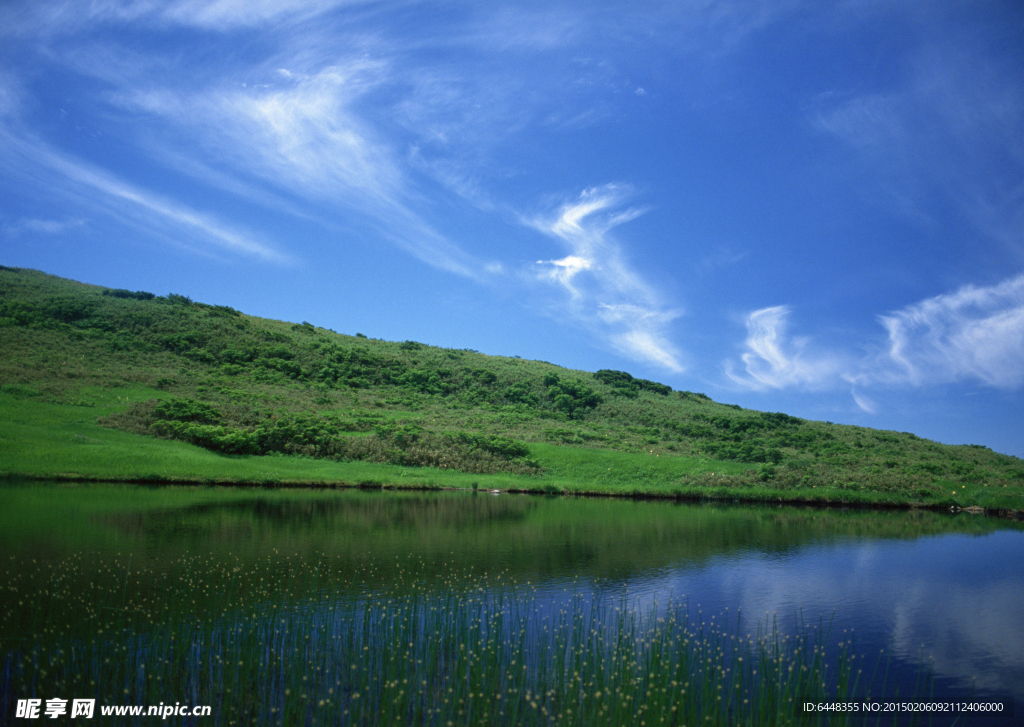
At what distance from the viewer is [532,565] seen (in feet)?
57.1

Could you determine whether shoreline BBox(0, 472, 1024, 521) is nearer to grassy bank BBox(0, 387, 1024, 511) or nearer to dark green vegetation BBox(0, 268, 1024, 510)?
grassy bank BBox(0, 387, 1024, 511)

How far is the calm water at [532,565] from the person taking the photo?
11.5m

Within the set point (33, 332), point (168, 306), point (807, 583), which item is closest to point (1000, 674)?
point (807, 583)

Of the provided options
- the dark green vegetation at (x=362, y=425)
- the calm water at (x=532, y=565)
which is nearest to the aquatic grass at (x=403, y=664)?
the calm water at (x=532, y=565)

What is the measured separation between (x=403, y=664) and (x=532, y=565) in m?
8.50

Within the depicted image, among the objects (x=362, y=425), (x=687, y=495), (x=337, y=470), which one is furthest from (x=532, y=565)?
(x=362, y=425)

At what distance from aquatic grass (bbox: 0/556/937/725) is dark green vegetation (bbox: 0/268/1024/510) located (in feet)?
83.4

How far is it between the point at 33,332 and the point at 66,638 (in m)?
64.9

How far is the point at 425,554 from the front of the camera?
18078 mm

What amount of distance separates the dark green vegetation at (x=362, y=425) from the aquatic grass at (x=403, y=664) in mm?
25434

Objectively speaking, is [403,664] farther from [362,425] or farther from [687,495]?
[362,425]

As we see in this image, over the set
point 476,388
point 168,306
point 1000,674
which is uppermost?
point 168,306

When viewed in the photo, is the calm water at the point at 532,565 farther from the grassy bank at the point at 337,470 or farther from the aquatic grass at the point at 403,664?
the grassy bank at the point at 337,470

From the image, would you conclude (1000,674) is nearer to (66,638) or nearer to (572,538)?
(572,538)
